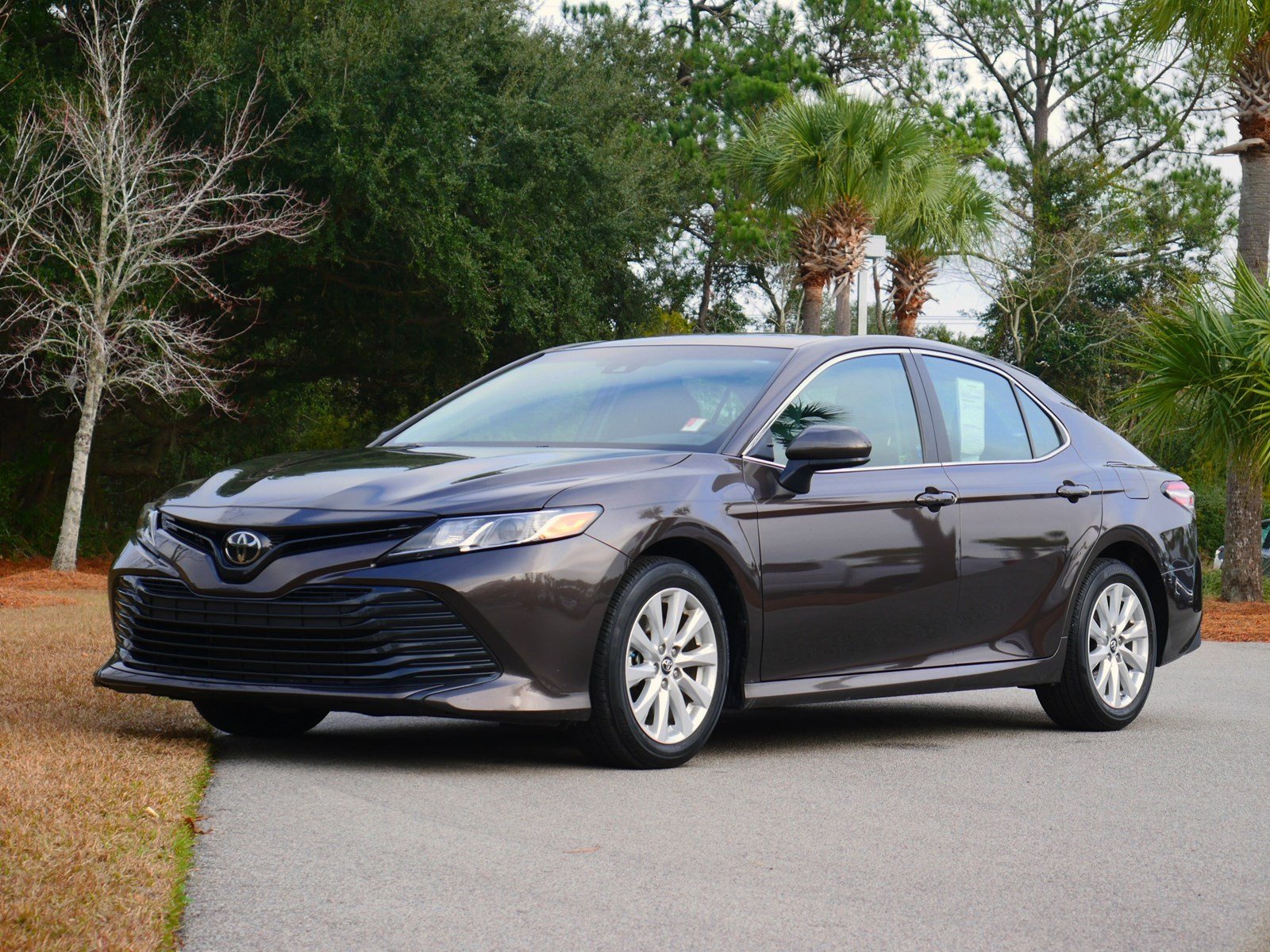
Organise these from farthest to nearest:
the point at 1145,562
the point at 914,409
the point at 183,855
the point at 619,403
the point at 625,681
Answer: the point at 1145,562 → the point at 914,409 → the point at 619,403 → the point at 625,681 → the point at 183,855

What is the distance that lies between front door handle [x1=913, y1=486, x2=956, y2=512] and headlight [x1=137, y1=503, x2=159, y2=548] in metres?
3.01

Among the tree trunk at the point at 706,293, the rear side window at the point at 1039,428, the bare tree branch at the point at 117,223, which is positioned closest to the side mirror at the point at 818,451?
the rear side window at the point at 1039,428

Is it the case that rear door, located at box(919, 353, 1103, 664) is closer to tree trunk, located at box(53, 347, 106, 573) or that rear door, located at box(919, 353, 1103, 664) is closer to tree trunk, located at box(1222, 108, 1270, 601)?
tree trunk, located at box(1222, 108, 1270, 601)

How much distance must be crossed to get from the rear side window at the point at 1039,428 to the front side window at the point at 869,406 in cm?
89

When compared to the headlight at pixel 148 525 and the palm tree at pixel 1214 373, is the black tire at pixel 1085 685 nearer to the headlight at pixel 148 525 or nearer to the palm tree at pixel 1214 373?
the headlight at pixel 148 525

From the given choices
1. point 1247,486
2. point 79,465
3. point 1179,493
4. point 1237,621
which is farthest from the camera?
point 79,465

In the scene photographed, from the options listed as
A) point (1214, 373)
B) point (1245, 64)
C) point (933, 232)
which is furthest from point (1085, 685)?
point (933, 232)

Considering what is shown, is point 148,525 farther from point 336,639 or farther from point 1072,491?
point 1072,491

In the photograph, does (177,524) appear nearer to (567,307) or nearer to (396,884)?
(396,884)

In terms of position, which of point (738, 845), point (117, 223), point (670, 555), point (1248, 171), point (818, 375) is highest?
point (1248, 171)

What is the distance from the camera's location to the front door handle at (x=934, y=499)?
730cm

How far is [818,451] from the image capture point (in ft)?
21.9

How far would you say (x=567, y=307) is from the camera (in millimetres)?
27516

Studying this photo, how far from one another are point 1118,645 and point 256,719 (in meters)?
3.98
